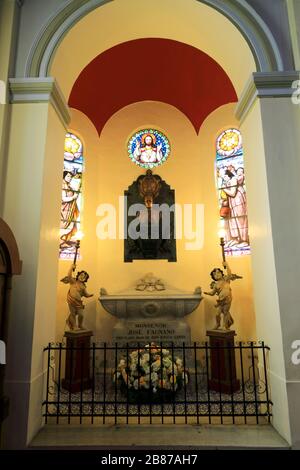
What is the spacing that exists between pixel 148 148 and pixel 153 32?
3333mm

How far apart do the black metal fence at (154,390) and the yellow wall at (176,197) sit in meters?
1.02

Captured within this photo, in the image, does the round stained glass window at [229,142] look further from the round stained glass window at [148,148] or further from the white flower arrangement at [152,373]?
the white flower arrangement at [152,373]

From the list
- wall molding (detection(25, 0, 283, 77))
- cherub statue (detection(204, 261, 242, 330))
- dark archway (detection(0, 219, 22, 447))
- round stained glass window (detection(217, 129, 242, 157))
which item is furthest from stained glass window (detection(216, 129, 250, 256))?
dark archway (detection(0, 219, 22, 447))

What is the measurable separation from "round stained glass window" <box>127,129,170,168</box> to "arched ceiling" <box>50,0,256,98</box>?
10.6ft

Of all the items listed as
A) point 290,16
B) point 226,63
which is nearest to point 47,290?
point 226,63

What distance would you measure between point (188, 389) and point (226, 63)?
5879 millimetres

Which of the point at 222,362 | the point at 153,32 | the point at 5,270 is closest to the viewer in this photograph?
the point at 5,270

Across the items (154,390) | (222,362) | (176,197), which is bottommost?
(154,390)

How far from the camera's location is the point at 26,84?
14.1 ft

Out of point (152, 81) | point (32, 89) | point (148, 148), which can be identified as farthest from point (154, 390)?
point (152, 81)

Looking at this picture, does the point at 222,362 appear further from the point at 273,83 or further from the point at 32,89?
the point at 32,89

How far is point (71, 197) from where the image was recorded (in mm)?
7789

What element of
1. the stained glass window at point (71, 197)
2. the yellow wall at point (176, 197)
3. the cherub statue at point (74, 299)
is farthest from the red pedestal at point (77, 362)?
the stained glass window at point (71, 197)
